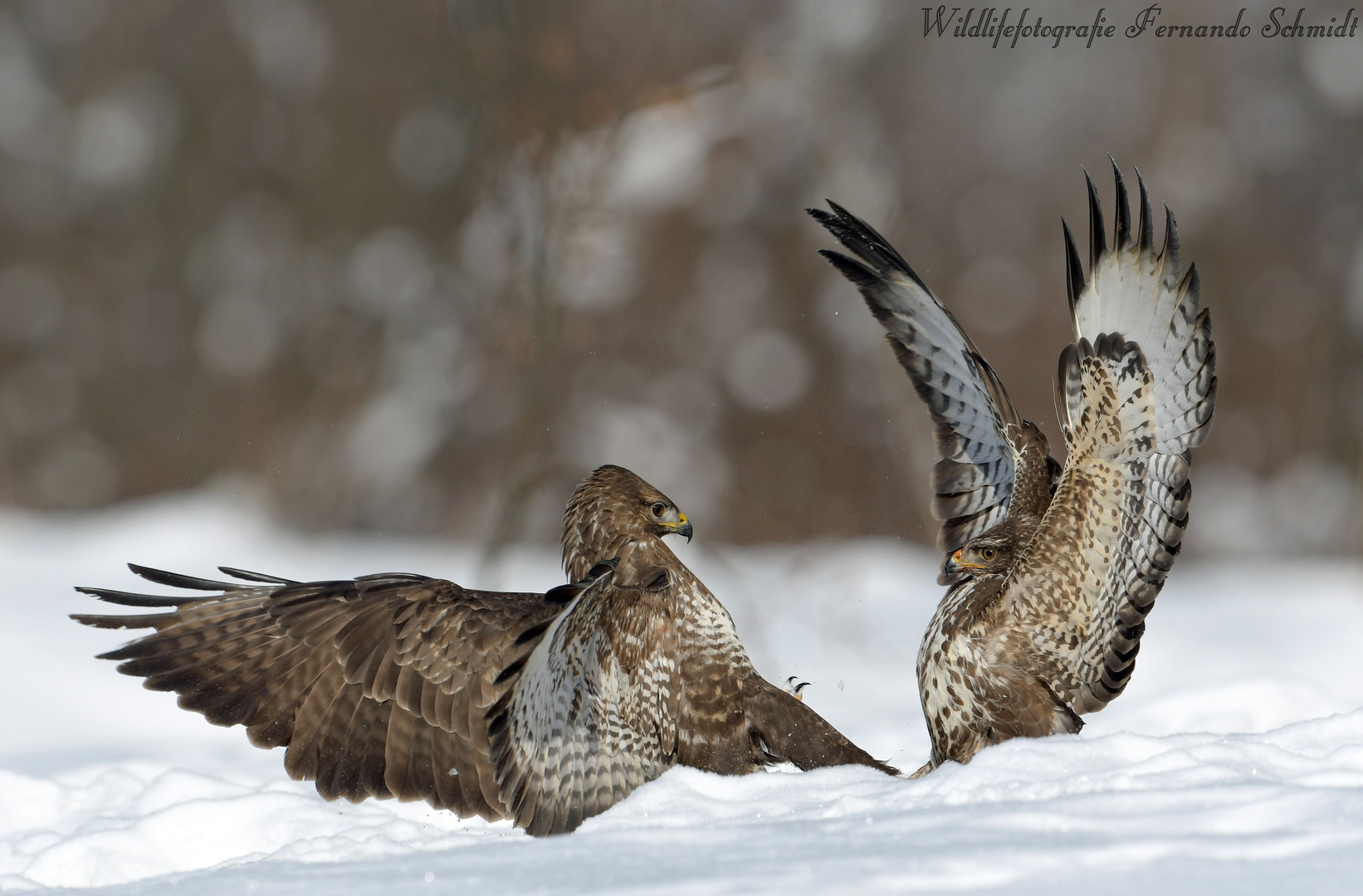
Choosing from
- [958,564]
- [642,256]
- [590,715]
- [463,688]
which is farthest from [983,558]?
[642,256]

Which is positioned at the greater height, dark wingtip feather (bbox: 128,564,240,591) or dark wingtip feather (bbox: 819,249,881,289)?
dark wingtip feather (bbox: 819,249,881,289)

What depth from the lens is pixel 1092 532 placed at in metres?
3.75

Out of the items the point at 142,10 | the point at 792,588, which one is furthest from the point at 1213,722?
the point at 142,10

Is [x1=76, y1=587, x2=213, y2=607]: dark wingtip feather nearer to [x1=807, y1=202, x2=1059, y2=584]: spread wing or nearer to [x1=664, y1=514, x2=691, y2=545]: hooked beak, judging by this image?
[x1=664, y1=514, x2=691, y2=545]: hooked beak

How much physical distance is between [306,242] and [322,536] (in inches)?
219

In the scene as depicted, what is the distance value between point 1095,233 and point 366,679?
2496 mm

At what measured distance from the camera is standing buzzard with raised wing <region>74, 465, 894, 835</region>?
373 cm

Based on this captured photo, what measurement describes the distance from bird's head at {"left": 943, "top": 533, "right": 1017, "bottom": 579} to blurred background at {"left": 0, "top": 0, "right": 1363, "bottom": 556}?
4801 millimetres

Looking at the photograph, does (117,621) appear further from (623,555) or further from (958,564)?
(958,564)

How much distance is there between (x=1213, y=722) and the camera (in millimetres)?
5754

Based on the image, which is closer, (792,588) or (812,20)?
(792,588)

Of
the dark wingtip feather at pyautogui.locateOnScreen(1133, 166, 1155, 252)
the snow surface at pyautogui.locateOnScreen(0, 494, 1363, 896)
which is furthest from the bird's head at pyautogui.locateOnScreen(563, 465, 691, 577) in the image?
the dark wingtip feather at pyautogui.locateOnScreen(1133, 166, 1155, 252)

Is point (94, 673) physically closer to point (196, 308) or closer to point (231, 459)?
point (231, 459)

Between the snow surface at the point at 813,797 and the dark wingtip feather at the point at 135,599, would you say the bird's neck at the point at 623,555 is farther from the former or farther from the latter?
the dark wingtip feather at the point at 135,599
